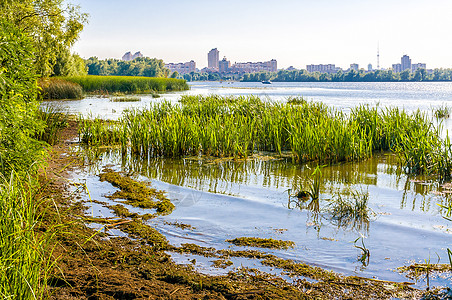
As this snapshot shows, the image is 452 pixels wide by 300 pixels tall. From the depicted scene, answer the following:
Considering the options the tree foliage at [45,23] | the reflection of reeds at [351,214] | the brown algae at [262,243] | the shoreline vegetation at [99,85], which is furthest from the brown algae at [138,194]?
the shoreline vegetation at [99,85]

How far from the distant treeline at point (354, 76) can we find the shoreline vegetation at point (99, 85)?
302 feet

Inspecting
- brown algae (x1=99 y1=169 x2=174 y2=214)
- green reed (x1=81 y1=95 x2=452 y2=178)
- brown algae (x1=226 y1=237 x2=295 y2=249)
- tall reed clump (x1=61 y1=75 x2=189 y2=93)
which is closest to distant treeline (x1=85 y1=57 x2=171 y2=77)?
tall reed clump (x1=61 y1=75 x2=189 y2=93)

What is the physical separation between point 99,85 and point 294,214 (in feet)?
132

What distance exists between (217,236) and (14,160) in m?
2.45

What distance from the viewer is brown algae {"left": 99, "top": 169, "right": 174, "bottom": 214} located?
650 centimetres

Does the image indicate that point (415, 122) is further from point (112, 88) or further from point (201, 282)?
point (112, 88)

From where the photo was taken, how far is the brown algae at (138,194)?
256 inches

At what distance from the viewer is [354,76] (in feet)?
453

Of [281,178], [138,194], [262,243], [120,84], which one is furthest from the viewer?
[120,84]

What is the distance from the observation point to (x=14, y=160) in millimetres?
4789

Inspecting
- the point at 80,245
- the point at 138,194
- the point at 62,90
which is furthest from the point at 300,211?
the point at 62,90

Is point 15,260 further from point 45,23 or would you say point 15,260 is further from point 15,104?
point 45,23

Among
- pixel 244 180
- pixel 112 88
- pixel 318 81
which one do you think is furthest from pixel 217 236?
pixel 318 81

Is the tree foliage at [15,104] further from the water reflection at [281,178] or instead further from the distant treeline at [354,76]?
the distant treeline at [354,76]
